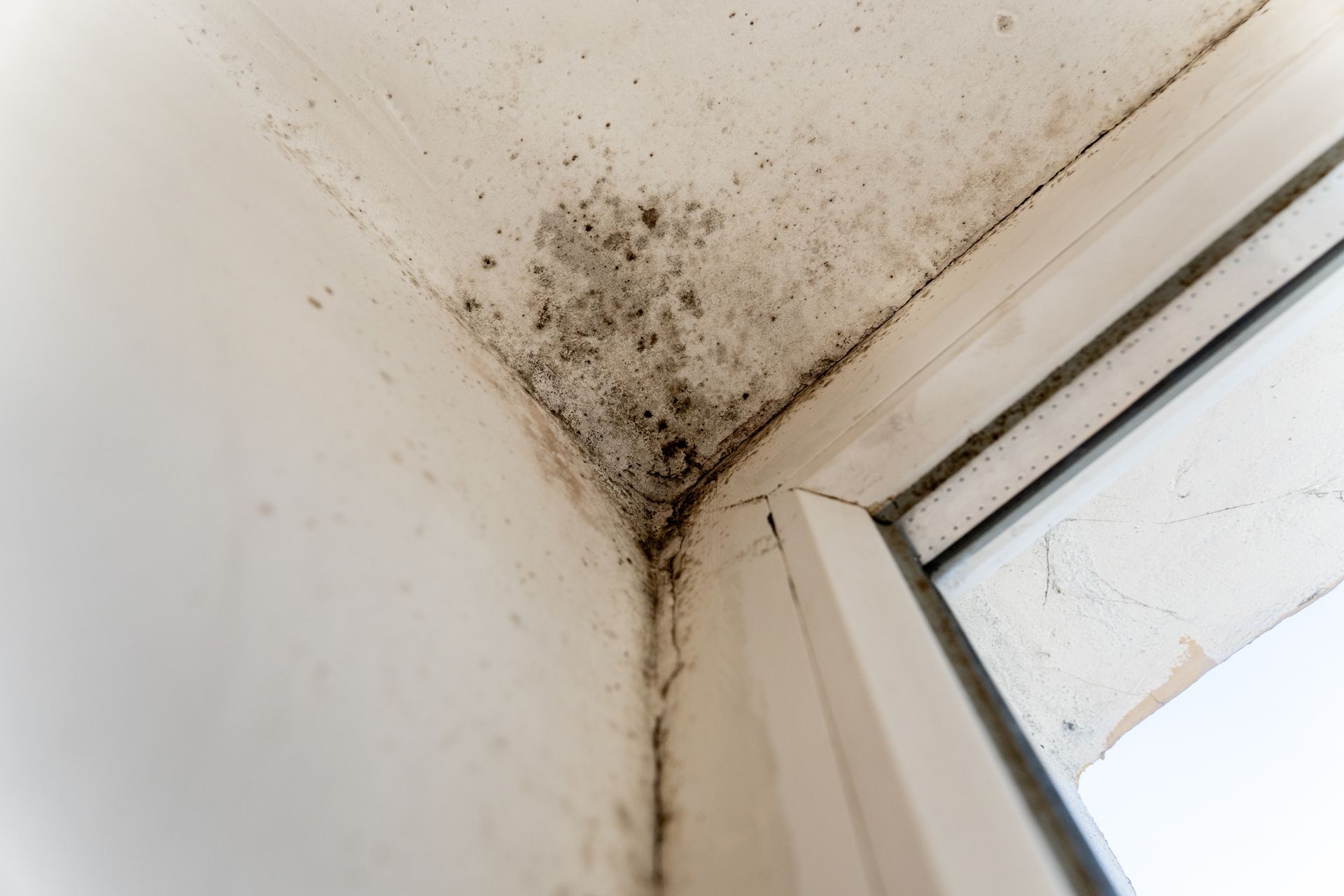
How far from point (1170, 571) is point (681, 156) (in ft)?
5.60

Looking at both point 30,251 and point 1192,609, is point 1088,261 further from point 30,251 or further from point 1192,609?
point 30,251

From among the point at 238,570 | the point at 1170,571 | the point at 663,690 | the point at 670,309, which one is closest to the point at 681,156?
the point at 670,309

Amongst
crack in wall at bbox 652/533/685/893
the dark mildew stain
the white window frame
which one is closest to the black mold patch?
the dark mildew stain

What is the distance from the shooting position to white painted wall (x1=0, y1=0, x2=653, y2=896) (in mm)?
601

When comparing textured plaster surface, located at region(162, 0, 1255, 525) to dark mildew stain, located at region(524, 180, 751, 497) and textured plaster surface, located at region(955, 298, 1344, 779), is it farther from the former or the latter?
textured plaster surface, located at region(955, 298, 1344, 779)

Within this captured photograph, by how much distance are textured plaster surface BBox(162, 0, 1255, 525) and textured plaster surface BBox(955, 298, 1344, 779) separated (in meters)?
0.85

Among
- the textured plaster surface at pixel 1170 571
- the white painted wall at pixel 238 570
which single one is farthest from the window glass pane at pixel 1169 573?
the white painted wall at pixel 238 570

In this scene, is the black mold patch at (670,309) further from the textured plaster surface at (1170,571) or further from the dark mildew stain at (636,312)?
the textured plaster surface at (1170,571)

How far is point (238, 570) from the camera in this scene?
2.39 ft

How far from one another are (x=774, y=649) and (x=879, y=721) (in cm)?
25

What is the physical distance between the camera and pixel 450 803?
0.78 metres

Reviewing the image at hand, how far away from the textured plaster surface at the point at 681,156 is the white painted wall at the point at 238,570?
0.42m

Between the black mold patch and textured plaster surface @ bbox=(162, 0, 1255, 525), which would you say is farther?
the black mold patch

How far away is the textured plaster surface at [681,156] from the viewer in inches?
63.2
